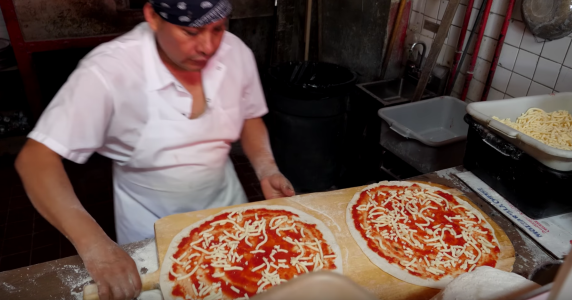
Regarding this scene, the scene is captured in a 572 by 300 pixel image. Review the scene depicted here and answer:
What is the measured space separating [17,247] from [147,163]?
244 cm

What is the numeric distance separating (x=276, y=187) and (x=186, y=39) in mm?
865

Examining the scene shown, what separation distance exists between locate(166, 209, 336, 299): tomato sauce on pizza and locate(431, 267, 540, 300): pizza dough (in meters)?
0.58

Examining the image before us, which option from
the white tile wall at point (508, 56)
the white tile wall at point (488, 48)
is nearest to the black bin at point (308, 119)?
the white tile wall at point (488, 48)

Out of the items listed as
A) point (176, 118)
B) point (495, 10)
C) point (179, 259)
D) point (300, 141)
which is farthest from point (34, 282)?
point (495, 10)

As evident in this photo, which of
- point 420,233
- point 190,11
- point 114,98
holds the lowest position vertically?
point 420,233

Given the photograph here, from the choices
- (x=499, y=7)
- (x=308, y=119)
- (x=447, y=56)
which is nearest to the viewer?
(x=499, y=7)

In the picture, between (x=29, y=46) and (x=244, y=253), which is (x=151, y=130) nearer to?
(x=244, y=253)

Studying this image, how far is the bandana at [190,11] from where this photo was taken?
4.83ft

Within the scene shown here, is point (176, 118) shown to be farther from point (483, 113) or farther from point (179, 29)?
point (483, 113)

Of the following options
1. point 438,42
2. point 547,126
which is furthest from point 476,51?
point 547,126

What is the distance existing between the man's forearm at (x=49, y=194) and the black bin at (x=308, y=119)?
2378mm

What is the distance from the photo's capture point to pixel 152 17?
63.9 inches

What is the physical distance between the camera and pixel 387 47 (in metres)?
4.02

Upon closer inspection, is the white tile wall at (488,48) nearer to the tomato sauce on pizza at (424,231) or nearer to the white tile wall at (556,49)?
the white tile wall at (556,49)
